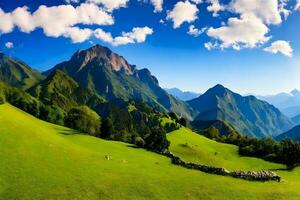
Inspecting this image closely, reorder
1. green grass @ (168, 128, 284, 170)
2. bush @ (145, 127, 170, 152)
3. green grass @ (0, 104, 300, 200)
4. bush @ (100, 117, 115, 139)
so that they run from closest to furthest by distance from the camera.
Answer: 1. green grass @ (0, 104, 300, 200)
2. bush @ (145, 127, 170, 152)
3. green grass @ (168, 128, 284, 170)
4. bush @ (100, 117, 115, 139)

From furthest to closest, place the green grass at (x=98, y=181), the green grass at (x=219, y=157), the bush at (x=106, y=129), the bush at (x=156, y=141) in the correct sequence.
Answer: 1. the bush at (x=106, y=129)
2. the green grass at (x=219, y=157)
3. the bush at (x=156, y=141)
4. the green grass at (x=98, y=181)

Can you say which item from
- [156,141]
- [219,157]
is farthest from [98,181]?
[219,157]

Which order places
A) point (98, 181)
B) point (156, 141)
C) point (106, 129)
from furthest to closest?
point (106, 129) → point (156, 141) → point (98, 181)

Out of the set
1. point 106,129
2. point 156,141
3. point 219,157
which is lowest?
point 219,157

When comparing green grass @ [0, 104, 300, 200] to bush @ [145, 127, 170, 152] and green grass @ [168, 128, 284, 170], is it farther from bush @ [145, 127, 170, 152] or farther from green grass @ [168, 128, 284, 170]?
green grass @ [168, 128, 284, 170]

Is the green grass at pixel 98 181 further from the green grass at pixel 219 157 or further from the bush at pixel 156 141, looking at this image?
the green grass at pixel 219 157

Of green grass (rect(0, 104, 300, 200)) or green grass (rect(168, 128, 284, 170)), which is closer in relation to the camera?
green grass (rect(0, 104, 300, 200))

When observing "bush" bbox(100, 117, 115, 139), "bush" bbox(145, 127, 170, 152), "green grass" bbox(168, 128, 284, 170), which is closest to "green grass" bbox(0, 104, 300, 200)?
"bush" bbox(145, 127, 170, 152)

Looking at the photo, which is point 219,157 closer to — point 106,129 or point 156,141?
point 156,141

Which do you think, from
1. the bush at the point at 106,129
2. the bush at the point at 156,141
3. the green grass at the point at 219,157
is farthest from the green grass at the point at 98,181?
the bush at the point at 106,129

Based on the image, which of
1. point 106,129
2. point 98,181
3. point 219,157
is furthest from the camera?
point 106,129

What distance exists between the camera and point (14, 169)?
160 ft

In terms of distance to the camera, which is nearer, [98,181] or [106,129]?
[98,181]

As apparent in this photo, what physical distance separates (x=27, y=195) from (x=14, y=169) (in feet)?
30.4
